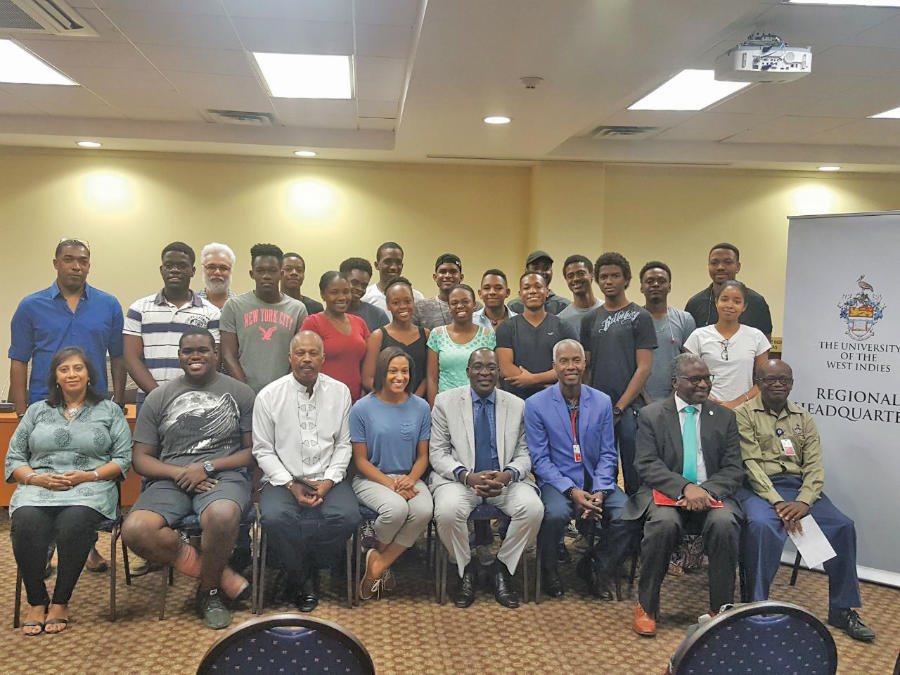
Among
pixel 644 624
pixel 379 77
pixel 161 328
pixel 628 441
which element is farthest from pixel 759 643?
pixel 379 77

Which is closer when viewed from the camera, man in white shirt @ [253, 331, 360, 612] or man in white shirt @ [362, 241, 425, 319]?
man in white shirt @ [253, 331, 360, 612]

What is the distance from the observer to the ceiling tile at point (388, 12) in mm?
4375

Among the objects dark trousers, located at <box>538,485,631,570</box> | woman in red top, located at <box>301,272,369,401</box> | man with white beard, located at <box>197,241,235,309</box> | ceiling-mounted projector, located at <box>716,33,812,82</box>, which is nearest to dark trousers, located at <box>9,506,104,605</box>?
woman in red top, located at <box>301,272,369,401</box>

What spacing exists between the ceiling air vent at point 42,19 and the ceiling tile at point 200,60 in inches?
18.2

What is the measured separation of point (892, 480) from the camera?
4141 mm

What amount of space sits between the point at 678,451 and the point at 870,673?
1.23m

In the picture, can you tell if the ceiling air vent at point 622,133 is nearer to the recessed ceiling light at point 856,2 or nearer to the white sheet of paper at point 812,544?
the recessed ceiling light at point 856,2

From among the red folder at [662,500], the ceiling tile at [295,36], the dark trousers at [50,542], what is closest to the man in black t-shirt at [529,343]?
the red folder at [662,500]

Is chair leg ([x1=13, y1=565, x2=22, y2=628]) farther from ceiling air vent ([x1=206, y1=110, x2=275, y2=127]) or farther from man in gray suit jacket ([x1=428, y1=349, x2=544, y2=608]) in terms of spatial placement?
ceiling air vent ([x1=206, y1=110, x2=275, y2=127])

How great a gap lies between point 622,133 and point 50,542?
6.35 m

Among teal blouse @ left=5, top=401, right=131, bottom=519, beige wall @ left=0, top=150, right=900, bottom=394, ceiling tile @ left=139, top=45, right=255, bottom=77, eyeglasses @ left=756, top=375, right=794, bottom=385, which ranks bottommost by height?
teal blouse @ left=5, top=401, right=131, bottom=519

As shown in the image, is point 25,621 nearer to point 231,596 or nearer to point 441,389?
point 231,596

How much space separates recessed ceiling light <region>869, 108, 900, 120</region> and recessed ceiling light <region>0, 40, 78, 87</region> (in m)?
6.93

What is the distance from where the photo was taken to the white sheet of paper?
360 centimetres
